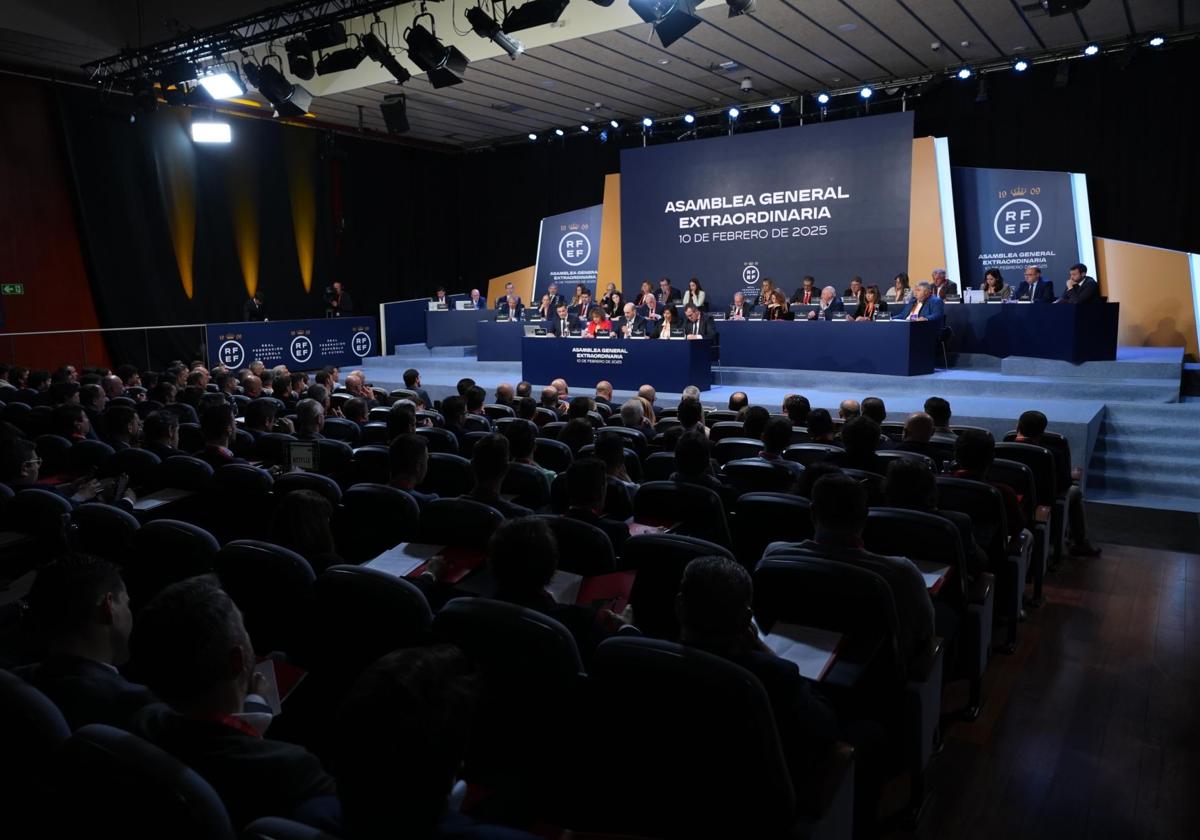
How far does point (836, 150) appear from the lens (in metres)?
11.9

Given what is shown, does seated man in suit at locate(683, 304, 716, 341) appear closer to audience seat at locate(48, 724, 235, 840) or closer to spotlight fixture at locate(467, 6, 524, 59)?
spotlight fixture at locate(467, 6, 524, 59)

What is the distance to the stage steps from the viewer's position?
665 centimetres

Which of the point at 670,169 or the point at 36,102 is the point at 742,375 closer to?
the point at 670,169

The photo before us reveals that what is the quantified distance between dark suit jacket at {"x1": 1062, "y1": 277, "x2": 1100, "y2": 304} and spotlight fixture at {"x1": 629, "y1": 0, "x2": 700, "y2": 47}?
5225 mm

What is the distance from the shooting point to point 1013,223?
1105cm

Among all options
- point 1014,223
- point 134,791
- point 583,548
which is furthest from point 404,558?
point 1014,223

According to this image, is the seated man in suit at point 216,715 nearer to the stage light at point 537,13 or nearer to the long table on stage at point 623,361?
the stage light at point 537,13

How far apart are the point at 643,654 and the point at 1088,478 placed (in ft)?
23.0

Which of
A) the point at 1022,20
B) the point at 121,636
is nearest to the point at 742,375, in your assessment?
the point at 1022,20

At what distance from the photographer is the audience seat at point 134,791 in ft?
3.79

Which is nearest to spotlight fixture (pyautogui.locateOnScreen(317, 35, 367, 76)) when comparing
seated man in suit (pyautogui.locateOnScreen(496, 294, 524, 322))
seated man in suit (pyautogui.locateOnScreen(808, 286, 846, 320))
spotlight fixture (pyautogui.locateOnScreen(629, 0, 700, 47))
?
spotlight fixture (pyautogui.locateOnScreen(629, 0, 700, 47))

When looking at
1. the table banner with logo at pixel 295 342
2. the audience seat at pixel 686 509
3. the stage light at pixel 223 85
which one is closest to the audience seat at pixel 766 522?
the audience seat at pixel 686 509

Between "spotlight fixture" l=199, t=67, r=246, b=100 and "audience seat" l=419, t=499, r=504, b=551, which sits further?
"spotlight fixture" l=199, t=67, r=246, b=100

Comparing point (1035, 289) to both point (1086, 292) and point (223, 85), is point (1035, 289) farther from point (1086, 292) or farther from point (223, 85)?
point (223, 85)
